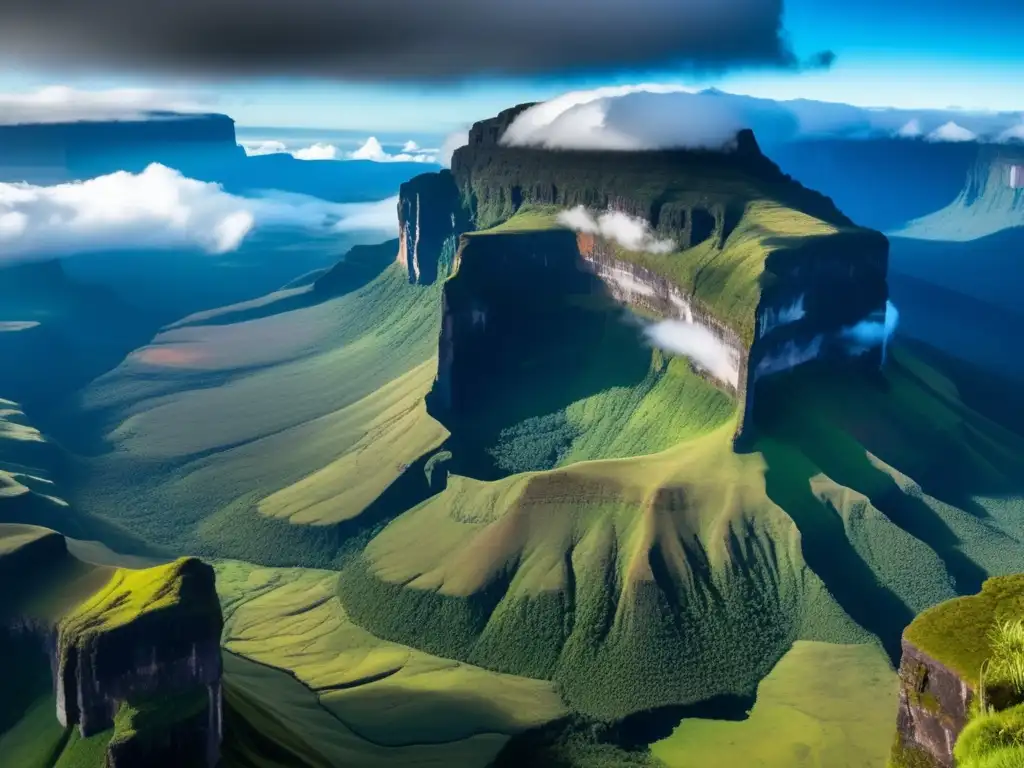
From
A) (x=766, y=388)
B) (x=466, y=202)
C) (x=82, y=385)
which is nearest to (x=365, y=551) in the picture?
(x=766, y=388)

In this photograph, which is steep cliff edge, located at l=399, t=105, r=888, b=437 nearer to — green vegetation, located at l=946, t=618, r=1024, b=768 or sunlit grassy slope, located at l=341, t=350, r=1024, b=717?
sunlit grassy slope, located at l=341, t=350, r=1024, b=717

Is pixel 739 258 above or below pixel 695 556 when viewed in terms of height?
above

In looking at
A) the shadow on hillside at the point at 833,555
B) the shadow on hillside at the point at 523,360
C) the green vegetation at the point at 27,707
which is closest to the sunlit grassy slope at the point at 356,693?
the green vegetation at the point at 27,707

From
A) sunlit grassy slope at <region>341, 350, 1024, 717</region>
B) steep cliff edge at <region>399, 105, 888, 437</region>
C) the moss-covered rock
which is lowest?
sunlit grassy slope at <region>341, 350, 1024, 717</region>

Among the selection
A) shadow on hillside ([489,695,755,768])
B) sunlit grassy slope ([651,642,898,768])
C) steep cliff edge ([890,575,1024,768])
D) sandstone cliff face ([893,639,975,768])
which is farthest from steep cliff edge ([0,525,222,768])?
sandstone cliff face ([893,639,975,768])

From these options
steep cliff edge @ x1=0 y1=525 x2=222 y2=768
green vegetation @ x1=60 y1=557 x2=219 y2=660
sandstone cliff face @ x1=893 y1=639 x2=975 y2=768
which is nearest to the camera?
sandstone cliff face @ x1=893 y1=639 x2=975 y2=768

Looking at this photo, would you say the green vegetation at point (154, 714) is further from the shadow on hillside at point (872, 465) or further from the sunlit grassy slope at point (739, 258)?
the sunlit grassy slope at point (739, 258)

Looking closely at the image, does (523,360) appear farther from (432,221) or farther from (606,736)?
(606,736)

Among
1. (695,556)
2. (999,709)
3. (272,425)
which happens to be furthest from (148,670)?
(272,425)
